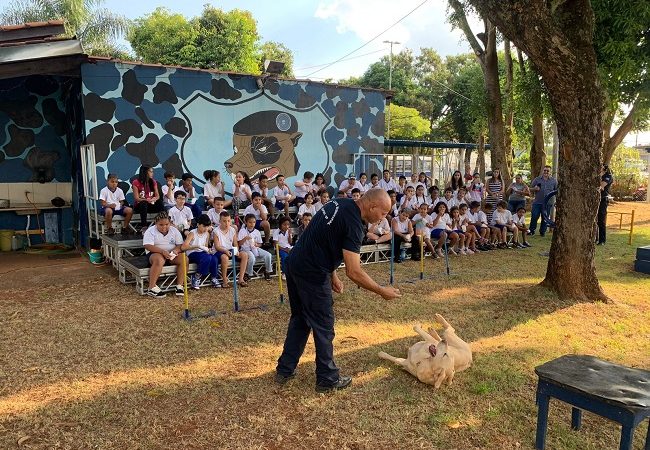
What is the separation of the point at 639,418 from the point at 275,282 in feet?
20.0

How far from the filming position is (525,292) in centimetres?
762

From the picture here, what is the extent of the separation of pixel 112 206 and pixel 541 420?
8198mm

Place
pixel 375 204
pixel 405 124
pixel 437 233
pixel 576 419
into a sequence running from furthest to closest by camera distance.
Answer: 1. pixel 405 124
2. pixel 437 233
3. pixel 375 204
4. pixel 576 419

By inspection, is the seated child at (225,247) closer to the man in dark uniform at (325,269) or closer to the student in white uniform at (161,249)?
the student in white uniform at (161,249)

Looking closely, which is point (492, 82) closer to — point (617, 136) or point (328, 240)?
point (617, 136)

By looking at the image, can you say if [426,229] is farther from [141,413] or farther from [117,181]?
[141,413]

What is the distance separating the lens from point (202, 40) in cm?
2581

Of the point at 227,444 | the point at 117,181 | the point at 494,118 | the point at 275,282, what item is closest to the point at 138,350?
the point at 227,444

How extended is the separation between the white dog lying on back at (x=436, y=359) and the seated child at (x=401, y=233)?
17.6ft

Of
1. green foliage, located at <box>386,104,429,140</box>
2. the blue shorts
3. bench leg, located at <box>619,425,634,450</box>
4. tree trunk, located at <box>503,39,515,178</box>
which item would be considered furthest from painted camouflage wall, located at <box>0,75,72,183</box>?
green foliage, located at <box>386,104,429,140</box>

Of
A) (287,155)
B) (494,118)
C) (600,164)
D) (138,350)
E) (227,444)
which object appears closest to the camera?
(227,444)

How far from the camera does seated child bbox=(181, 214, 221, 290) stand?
26.1 ft

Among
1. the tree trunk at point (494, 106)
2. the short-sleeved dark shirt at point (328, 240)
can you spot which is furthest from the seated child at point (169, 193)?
the tree trunk at point (494, 106)

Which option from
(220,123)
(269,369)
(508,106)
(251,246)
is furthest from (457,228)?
(508,106)
